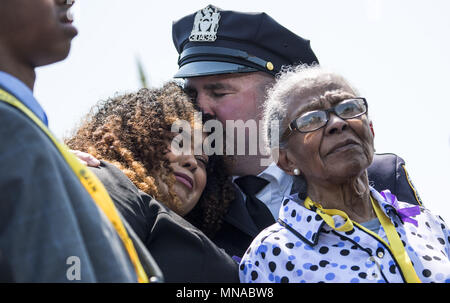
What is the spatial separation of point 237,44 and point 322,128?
64.4 inches

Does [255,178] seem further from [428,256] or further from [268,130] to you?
[428,256]

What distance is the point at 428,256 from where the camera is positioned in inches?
105

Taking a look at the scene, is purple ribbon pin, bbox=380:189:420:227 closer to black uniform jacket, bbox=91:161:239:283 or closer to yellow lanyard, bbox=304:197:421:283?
yellow lanyard, bbox=304:197:421:283

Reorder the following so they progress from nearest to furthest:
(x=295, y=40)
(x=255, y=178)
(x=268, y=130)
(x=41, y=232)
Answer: (x=41, y=232) < (x=268, y=130) < (x=255, y=178) < (x=295, y=40)

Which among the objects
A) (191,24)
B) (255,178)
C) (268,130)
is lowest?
(255,178)

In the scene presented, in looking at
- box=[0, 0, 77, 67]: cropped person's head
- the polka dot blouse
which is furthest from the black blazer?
box=[0, 0, 77, 67]: cropped person's head

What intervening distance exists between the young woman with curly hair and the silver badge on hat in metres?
0.56

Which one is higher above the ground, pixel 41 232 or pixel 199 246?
pixel 41 232

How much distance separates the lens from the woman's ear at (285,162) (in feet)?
10.4

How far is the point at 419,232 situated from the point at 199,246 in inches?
46.7

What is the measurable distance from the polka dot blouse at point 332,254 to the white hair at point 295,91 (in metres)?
0.54

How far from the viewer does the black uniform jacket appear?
231 centimetres
